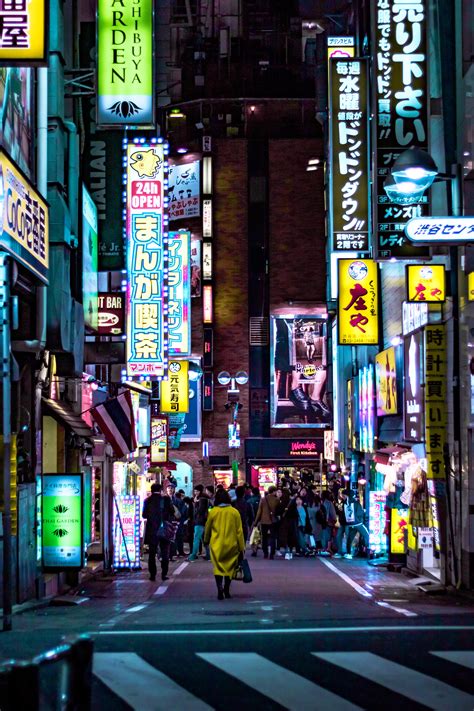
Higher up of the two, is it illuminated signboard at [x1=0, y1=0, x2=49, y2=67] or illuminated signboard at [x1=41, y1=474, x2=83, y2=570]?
illuminated signboard at [x1=0, y1=0, x2=49, y2=67]

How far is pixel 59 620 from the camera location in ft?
51.7

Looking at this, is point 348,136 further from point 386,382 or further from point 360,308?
point 386,382

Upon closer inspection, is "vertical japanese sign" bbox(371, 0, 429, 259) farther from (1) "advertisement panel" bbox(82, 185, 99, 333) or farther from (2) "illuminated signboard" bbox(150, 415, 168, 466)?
(2) "illuminated signboard" bbox(150, 415, 168, 466)

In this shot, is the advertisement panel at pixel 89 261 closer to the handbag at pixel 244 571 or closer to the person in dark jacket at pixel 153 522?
the person in dark jacket at pixel 153 522

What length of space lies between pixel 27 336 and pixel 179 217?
1679 inches

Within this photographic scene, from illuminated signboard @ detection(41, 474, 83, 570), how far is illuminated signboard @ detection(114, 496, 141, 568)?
727 cm

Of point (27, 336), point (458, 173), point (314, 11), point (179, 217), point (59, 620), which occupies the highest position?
point (314, 11)

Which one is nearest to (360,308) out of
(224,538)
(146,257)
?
(146,257)

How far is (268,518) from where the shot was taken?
30.5m

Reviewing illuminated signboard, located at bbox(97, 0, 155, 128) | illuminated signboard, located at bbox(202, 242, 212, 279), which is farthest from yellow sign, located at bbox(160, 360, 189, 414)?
illuminated signboard, located at bbox(97, 0, 155, 128)

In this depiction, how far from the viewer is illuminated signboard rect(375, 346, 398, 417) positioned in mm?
28984

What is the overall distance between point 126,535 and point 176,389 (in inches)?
728

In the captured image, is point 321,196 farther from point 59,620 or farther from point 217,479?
point 59,620

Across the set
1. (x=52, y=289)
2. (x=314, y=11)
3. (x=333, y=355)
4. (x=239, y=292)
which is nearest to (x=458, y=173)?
(x=52, y=289)
